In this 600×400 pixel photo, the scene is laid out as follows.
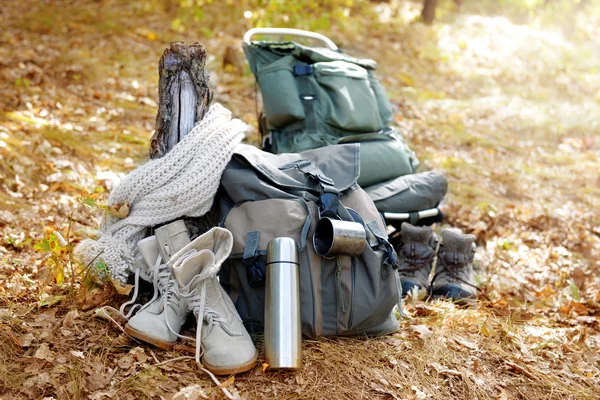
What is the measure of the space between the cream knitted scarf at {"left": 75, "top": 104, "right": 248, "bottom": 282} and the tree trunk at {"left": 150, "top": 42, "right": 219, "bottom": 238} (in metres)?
0.15

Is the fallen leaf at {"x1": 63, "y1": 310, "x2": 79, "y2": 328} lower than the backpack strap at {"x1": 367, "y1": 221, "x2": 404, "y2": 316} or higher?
lower

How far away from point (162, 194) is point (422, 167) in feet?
12.7

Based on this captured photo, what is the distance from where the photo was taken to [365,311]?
280 centimetres

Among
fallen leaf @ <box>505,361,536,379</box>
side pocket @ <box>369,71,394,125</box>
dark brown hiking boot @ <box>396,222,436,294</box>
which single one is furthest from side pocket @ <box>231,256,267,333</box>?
side pocket @ <box>369,71,394,125</box>

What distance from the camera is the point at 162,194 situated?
2867 millimetres

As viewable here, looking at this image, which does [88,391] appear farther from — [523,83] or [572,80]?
[572,80]

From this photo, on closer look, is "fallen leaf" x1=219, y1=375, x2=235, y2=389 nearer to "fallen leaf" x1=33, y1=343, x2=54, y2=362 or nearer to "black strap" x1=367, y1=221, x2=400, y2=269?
"fallen leaf" x1=33, y1=343, x2=54, y2=362

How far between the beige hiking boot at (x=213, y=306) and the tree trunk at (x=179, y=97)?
0.44m

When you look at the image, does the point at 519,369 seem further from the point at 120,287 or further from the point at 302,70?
Result: the point at 302,70

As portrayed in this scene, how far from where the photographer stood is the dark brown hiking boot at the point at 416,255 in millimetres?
4035

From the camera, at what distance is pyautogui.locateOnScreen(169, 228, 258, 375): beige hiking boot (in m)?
2.50

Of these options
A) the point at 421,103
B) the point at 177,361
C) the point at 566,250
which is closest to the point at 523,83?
the point at 421,103

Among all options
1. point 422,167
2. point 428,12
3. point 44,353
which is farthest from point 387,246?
point 428,12

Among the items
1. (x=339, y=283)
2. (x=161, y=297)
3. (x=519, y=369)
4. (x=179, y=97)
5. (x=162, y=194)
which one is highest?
(x=179, y=97)
